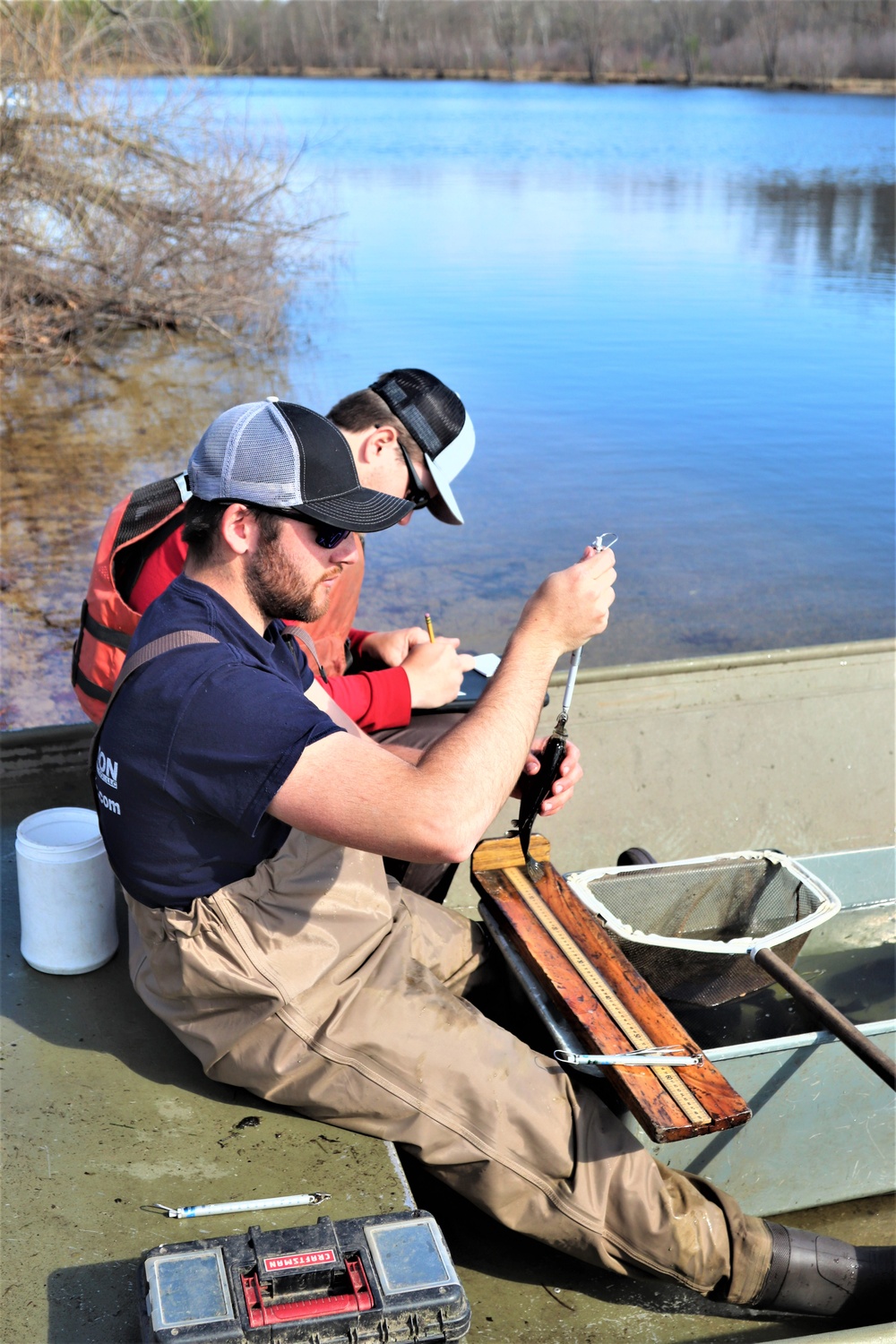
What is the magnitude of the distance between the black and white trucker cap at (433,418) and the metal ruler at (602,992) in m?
0.95

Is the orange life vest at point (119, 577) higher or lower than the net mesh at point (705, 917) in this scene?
higher

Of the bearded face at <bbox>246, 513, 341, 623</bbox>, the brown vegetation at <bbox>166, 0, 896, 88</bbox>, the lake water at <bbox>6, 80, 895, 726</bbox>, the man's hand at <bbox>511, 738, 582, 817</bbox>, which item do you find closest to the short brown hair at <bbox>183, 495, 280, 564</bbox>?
the bearded face at <bbox>246, 513, 341, 623</bbox>

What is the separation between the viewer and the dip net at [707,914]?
2.92 m

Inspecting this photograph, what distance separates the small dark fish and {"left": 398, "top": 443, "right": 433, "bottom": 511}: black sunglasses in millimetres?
723

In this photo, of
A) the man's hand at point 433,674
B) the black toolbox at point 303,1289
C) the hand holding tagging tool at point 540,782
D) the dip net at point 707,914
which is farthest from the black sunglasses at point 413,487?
the black toolbox at point 303,1289

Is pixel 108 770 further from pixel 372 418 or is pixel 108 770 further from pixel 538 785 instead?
pixel 372 418

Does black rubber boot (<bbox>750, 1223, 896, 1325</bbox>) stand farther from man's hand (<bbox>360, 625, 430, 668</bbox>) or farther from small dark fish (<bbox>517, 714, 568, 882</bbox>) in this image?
man's hand (<bbox>360, 625, 430, 668</bbox>)

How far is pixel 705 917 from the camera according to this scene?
3219mm

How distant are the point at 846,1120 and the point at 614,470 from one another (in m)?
7.97

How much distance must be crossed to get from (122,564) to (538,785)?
1059 millimetres

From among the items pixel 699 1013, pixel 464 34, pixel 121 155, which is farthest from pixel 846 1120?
pixel 464 34

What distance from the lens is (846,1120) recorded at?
2.70 metres

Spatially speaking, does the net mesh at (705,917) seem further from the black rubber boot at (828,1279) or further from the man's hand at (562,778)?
the black rubber boot at (828,1279)

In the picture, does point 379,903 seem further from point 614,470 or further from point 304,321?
point 304,321
